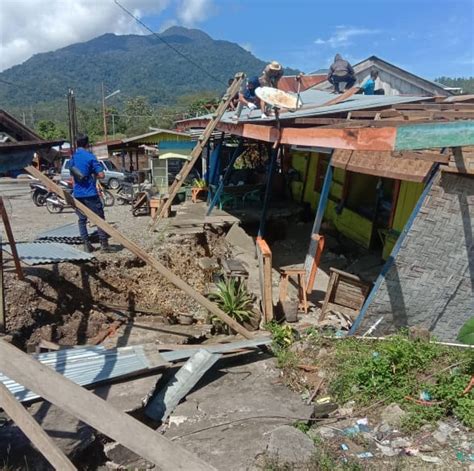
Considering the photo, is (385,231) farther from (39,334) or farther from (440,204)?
(39,334)

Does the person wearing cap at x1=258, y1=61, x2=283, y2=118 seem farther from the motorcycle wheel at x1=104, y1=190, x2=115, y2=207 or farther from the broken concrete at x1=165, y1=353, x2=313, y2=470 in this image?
the motorcycle wheel at x1=104, y1=190, x2=115, y2=207

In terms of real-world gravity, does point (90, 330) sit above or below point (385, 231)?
below

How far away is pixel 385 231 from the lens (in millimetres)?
8578

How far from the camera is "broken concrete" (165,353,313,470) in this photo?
3840 millimetres

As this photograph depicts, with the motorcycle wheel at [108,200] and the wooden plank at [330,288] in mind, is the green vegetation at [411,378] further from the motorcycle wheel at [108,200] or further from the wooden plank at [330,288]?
the motorcycle wheel at [108,200]

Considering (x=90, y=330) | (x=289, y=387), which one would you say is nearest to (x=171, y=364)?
(x=289, y=387)

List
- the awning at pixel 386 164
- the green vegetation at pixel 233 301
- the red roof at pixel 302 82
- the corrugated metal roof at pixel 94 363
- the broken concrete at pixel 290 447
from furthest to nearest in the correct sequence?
the red roof at pixel 302 82 < the green vegetation at pixel 233 301 < the awning at pixel 386 164 < the corrugated metal roof at pixel 94 363 < the broken concrete at pixel 290 447

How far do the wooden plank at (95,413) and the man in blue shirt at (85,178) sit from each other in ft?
19.7

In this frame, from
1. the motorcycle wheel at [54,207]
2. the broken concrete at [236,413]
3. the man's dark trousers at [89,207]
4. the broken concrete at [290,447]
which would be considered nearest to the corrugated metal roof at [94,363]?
the broken concrete at [236,413]

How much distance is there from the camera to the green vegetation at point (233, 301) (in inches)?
267

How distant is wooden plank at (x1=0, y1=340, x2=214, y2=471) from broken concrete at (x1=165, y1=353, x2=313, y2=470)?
2.09m

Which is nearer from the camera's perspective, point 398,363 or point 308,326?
point 398,363

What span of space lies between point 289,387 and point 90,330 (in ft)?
10.5

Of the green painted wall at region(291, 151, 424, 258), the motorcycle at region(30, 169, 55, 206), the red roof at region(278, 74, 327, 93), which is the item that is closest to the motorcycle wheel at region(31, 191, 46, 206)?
the motorcycle at region(30, 169, 55, 206)
